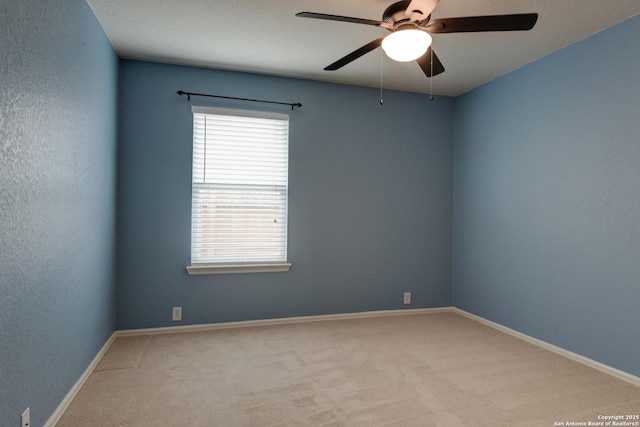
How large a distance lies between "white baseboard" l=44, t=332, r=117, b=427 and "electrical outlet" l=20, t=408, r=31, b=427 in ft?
0.76

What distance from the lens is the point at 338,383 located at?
8.23 feet

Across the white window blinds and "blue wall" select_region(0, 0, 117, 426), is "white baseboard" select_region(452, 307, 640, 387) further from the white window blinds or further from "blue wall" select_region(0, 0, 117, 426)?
"blue wall" select_region(0, 0, 117, 426)

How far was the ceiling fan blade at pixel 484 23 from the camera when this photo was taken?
1858 millimetres

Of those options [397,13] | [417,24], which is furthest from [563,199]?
[397,13]

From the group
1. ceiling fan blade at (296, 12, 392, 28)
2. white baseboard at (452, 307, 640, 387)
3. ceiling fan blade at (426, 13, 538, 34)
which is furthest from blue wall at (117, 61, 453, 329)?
ceiling fan blade at (426, 13, 538, 34)

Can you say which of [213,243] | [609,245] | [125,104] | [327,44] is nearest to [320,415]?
[213,243]

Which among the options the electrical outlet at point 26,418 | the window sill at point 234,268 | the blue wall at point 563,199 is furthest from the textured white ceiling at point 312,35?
the electrical outlet at point 26,418

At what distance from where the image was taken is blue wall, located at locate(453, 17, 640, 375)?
2.68 meters

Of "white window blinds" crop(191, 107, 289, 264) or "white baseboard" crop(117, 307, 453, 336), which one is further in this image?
"white window blinds" crop(191, 107, 289, 264)

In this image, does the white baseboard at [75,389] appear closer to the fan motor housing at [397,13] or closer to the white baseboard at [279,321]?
the white baseboard at [279,321]

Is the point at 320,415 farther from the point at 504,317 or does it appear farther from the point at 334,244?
the point at 504,317

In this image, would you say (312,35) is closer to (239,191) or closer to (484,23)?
(484,23)

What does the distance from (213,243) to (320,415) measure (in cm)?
209

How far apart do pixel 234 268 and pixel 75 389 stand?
1.64 meters
